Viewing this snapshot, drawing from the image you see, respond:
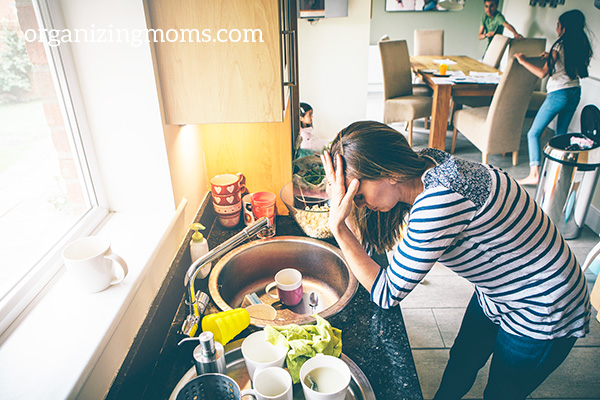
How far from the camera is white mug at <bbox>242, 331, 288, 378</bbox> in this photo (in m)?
0.88

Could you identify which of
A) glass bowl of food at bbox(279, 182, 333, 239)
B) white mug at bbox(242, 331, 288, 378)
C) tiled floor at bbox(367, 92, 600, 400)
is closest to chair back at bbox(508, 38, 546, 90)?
tiled floor at bbox(367, 92, 600, 400)

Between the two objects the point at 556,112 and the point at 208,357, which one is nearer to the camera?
the point at 208,357

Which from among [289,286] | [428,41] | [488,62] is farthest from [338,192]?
[428,41]

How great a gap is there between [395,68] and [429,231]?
12.6 ft

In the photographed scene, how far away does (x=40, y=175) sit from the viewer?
3.29 ft

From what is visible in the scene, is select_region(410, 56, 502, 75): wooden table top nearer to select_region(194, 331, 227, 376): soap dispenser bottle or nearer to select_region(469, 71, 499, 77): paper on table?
select_region(469, 71, 499, 77): paper on table

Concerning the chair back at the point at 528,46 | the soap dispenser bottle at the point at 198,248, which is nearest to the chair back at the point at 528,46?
the chair back at the point at 528,46

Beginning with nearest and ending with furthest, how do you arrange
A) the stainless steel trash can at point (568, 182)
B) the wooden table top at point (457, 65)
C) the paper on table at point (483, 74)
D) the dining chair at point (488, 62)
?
the stainless steel trash can at point (568, 182) < the paper on table at point (483, 74) < the wooden table top at point (457, 65) < the dining chair at point (488, 62)

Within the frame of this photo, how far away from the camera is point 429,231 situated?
898 mm

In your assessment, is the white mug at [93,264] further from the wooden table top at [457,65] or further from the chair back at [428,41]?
the chair back at [428,41]

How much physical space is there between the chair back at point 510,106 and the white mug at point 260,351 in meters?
3.26

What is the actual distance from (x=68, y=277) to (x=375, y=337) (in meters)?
0.77

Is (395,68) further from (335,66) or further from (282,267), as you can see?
(282,267)

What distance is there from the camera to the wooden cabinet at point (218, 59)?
3.30ft
